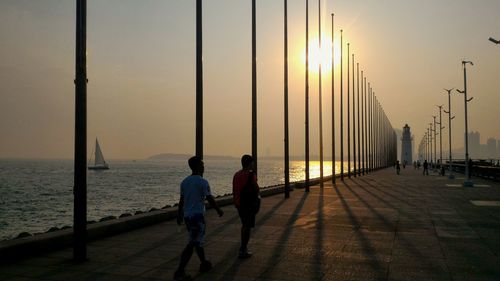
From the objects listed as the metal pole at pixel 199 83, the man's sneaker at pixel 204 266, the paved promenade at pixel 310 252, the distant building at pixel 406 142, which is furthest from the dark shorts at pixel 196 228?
the distant building at pixel 406 142

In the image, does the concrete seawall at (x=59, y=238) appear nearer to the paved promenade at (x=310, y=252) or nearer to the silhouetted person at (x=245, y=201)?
the paved promenade at (x=310, y=252)

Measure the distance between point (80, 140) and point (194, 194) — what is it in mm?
2485

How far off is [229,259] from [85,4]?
16.7 ft

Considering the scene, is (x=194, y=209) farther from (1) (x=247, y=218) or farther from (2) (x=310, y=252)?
(2) (x=310, y=252)

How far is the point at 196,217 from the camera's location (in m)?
7.58

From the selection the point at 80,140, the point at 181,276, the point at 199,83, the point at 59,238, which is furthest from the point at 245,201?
the point at 199,83

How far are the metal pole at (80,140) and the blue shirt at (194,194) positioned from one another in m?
2.03

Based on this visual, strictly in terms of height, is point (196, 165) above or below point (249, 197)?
above

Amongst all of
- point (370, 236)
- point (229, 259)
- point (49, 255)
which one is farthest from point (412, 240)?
point (49, 255)

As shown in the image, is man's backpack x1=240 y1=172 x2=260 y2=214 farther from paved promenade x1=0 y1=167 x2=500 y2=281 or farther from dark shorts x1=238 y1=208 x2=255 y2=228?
paved promenade x1=0 y1=167 x2=500 y2=281

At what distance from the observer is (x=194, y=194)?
766cm

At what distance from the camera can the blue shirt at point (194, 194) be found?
760cm

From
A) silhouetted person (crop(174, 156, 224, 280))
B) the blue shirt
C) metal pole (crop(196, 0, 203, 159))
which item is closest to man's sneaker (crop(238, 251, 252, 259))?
silhouetted person (crop(174, 156, 224, 280))

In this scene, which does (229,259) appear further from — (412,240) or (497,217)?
(497,217)
